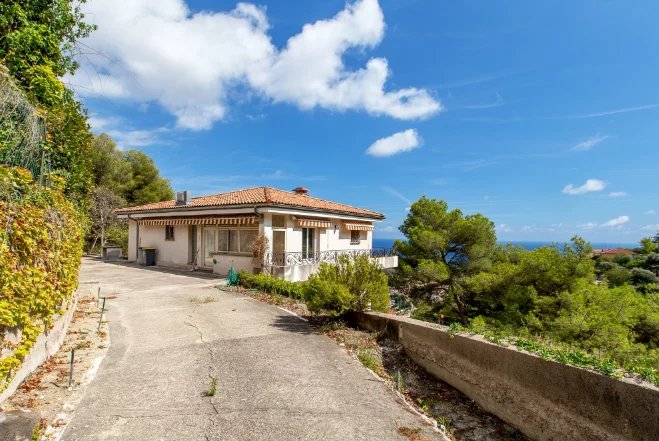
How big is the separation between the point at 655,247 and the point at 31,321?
47.7 m

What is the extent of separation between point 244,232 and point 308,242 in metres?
4.33

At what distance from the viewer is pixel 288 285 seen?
14.9 m

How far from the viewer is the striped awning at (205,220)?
19209 mm

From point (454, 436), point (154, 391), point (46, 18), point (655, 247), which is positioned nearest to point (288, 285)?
point (154, 391)

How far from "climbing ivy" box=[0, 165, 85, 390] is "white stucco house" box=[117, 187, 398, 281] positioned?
11.5 meters

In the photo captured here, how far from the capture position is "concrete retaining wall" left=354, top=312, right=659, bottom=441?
15.0 ft

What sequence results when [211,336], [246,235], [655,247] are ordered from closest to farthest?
[211,336] < [246,235] < [655,247]

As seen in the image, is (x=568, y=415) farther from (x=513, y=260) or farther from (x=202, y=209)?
(x=202, y=209)

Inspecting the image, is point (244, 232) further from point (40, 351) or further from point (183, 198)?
point (40, 351)

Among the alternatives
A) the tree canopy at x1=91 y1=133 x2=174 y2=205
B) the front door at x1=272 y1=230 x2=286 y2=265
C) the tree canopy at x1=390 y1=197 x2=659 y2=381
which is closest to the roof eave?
the front door at x1=272 y1=230 x2=286 y2=265

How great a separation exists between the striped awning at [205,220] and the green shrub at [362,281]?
31.2 feet

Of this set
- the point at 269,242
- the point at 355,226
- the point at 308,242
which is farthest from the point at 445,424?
the point at 355,226

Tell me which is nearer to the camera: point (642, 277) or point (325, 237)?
point (325, 237)

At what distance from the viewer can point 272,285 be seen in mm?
15164
